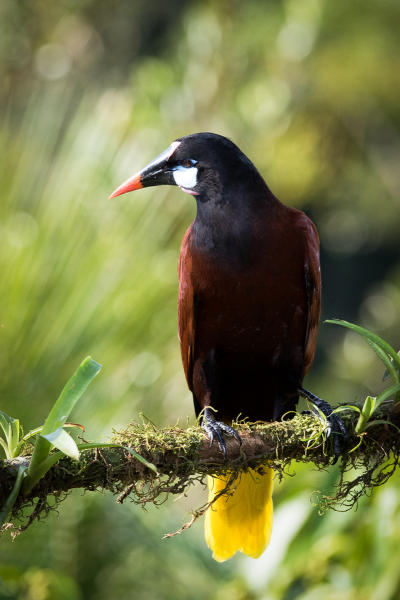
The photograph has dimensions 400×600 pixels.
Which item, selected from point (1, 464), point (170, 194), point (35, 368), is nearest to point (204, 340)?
point (35, 368)

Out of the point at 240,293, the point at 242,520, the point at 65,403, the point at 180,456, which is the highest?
the point at 240,293

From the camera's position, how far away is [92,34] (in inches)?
394

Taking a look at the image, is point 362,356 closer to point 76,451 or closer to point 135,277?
point 135,277

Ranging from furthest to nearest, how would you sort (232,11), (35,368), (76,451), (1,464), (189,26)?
(232,11)
(189,26)
(35,368)
(1,464)
(76,451)

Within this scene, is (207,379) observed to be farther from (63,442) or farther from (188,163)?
(63,442)

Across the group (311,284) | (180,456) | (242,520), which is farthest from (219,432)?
(311,284)

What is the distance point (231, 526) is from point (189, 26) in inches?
232

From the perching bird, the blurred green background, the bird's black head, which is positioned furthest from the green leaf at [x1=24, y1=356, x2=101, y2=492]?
the bird's black head

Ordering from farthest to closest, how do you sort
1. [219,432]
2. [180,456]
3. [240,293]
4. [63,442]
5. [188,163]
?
[188,163] < [240,293] < [219,432] < [180,456] < [63,442]

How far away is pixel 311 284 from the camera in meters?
2.98

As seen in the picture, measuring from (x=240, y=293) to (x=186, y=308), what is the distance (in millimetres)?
240

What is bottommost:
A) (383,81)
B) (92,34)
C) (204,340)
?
(204,340)

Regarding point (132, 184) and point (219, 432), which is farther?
point (132, 184)

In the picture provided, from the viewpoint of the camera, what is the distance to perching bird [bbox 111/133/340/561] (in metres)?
2.86
